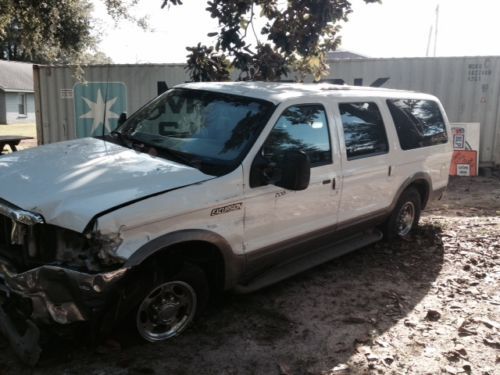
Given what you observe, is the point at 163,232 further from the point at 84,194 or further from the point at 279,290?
the point at 279,290

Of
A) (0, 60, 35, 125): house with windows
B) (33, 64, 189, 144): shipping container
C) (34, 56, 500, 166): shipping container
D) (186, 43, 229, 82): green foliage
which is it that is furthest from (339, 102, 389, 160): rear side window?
(0, 60, 35, 125): house with windows

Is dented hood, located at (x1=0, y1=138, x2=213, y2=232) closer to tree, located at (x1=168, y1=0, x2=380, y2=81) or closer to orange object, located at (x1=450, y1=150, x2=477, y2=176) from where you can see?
tree, located at (x1=168, y1=0, x2=380, y2=81)

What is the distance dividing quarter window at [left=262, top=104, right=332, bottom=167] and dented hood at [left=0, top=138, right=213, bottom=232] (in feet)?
2.43

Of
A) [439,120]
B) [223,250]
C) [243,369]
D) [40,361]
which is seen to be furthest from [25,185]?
[439,120]

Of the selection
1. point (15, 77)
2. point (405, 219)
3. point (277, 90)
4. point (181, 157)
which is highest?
point (15, 77)

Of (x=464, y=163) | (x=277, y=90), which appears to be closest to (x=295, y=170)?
(x=277, y=90)

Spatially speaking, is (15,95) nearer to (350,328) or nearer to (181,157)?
(181,157)

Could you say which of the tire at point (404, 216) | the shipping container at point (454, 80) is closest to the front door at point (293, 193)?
the tire at point (404, 216)

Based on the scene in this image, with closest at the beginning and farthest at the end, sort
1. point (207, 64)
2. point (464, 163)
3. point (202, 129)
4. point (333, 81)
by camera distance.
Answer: point (202, 129), point (207, 64), point (333, 81), point (464, 163)

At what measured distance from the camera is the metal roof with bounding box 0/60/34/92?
3631 cm

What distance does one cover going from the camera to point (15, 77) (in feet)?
125

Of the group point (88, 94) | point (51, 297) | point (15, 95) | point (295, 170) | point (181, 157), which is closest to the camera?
point (51, 297)

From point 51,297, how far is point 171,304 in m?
0.84

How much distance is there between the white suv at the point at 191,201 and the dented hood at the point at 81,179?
0.04ft
